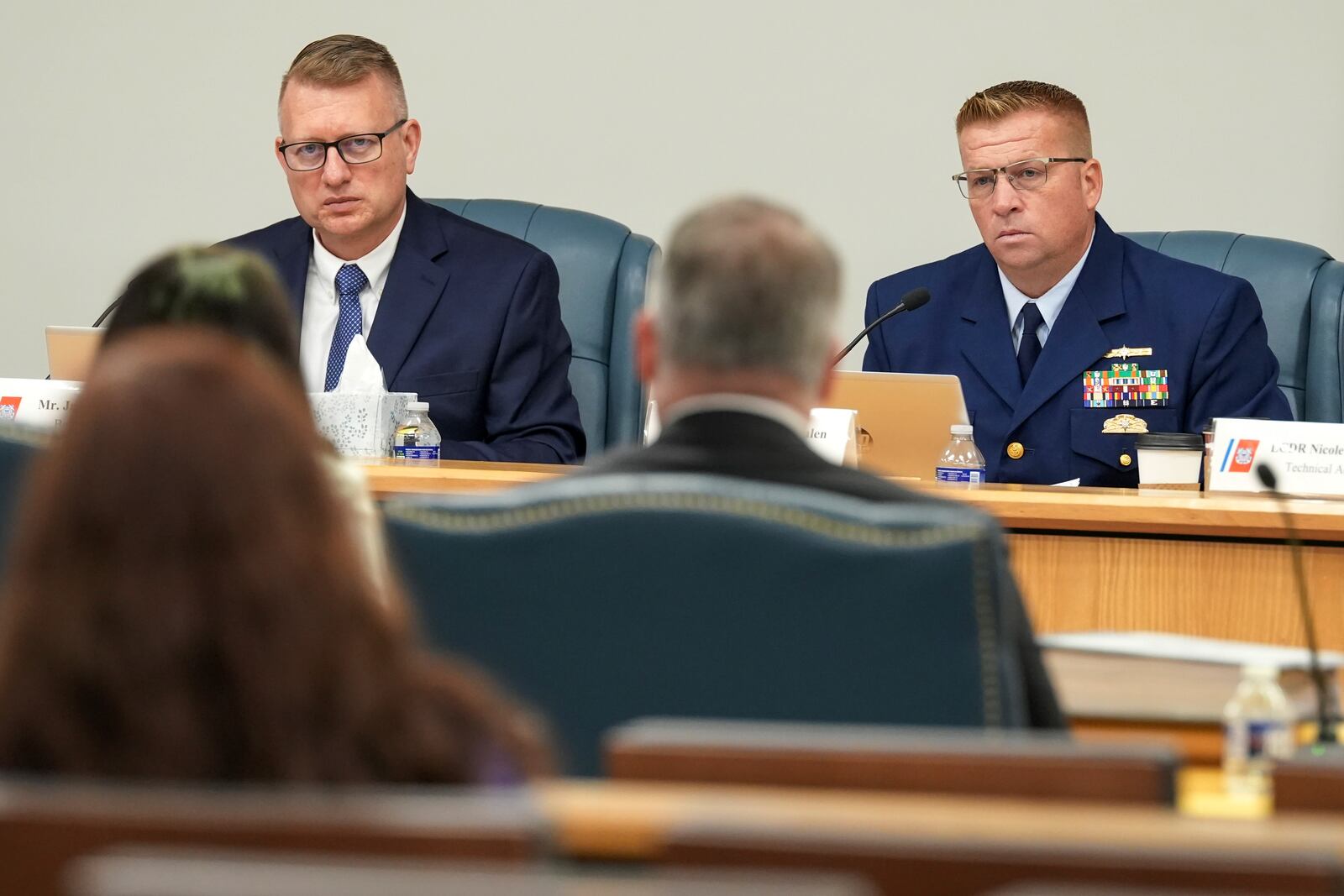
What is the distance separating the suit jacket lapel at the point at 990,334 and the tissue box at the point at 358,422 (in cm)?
133

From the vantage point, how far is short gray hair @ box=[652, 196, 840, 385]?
162 cm

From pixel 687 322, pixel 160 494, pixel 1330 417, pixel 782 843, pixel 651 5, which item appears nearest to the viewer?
pixel 782 843

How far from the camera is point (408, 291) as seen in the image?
399 centimetres

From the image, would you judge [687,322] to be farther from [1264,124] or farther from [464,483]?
[1264,124]

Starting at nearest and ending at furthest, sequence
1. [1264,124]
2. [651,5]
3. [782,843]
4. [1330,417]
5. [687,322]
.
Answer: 1. [782,843]
2. [687,322]
3. [1330,417]
4. [1264,124]
5. [651,5]

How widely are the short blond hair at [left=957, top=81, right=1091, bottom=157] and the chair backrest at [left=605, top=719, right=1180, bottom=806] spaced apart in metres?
3.19

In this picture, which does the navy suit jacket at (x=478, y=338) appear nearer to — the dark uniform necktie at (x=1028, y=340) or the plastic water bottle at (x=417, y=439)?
the plastic water bottle at (x=417, y=439)

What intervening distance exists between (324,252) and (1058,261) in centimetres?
166

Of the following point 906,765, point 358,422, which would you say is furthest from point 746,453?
point 358,422

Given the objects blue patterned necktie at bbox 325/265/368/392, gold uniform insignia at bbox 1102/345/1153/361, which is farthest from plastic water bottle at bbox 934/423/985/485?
blue patterned necktie at bbox 325/265/368/392

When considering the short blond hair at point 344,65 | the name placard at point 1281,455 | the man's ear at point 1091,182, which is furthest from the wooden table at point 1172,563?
the short blond hair at point 344,65

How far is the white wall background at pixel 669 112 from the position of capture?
462cm

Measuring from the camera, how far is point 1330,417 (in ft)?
12.9

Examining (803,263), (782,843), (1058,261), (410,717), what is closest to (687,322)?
(803,263)
